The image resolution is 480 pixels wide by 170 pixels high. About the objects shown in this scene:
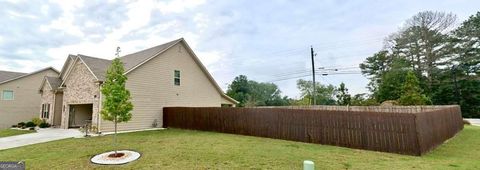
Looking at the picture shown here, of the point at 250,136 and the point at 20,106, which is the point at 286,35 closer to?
the point at 250,136

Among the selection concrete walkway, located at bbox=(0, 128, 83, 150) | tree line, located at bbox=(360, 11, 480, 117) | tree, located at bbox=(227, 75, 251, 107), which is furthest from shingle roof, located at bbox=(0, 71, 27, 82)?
tree line, located at bbox=(360, 11, 480, 117)

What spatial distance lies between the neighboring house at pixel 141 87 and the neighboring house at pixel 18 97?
196 inches

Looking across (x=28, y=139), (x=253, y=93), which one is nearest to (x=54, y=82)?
(x=28, y=139)

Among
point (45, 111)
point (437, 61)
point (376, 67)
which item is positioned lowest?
point (45, 111)

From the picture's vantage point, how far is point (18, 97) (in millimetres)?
22984

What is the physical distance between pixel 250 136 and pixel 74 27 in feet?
44.5

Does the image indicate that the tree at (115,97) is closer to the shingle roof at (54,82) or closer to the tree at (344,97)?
the shingle roof at (54,82)

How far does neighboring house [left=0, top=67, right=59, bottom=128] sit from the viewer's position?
22.1 meters

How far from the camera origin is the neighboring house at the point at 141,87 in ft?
51.2

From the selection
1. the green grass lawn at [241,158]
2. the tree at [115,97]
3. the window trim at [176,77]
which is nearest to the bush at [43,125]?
the window trim at [176,77]

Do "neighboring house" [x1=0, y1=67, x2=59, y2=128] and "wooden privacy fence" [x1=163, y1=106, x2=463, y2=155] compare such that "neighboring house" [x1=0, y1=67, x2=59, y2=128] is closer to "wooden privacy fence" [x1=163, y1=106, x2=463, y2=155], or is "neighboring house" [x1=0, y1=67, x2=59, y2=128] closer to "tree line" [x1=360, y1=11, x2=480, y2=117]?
"wooden privacy fence" [x1=163, y1=106, x2=463, y2=155]

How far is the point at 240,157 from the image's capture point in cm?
729

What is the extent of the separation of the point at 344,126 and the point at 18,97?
2803 cm

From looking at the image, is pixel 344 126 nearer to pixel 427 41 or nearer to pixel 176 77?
pixel 176 77
